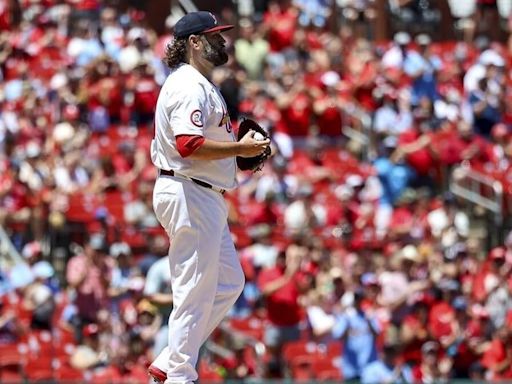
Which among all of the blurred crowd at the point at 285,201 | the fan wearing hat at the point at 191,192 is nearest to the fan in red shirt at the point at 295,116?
the blurred crowd at the point at 285,201

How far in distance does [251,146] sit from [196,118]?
0.30 m

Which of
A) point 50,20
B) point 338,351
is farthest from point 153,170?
point 50,20

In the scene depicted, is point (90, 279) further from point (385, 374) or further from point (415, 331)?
point (415, 331)

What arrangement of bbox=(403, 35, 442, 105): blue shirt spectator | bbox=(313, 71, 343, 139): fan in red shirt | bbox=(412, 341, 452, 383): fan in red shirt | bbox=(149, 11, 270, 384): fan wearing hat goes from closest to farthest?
bbox=(149, 11, 270, 384): fan wearing hat, bbox=(412, 341, 452, 383): fan in red shirt, bbox=(313, 71, 343, 139): fan in red shirt, bbox=(403, 35, 442, 105): blue shirt spectator

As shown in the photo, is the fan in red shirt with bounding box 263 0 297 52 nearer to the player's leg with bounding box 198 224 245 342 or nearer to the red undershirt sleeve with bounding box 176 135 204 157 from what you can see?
the player's leg with bounding box 198 224 245 342

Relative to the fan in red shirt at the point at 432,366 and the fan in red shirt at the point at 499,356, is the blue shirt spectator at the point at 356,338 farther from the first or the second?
the fan in red shirt at the point at 499,356

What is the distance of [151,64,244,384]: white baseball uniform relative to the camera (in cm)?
725

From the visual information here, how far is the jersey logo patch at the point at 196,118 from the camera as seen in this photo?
710 cm

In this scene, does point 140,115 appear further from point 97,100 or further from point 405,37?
point 405,37

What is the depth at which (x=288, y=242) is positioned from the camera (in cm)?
1431

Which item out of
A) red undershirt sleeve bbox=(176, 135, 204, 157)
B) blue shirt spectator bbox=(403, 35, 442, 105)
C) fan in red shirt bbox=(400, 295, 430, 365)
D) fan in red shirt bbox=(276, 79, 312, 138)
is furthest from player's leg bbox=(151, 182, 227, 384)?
blue shirt spectator bbox=(403, 35, 442, 105)

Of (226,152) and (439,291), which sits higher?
(226,152)

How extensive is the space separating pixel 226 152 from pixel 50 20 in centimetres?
1229

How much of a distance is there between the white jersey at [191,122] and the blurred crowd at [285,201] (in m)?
2.48
